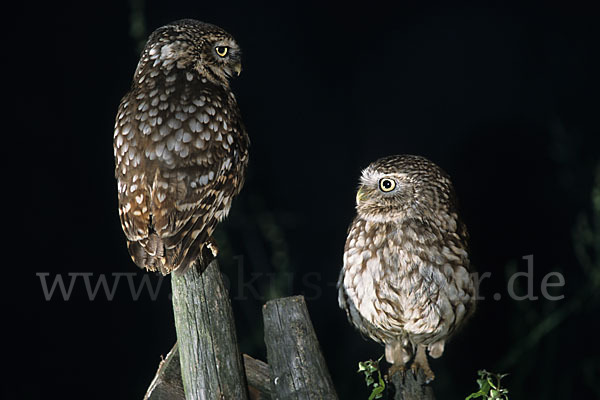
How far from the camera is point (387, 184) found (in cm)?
207

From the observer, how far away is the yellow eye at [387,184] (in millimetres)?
2070

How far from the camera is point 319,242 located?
337 centimetres

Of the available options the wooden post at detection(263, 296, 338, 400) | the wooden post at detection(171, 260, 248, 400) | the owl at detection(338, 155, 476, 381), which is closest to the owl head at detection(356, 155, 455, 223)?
the owl at detection(338, 155, 476, 381)

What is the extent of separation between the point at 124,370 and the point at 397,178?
1.81 metres

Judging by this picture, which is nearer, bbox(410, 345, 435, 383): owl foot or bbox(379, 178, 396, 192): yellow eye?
bbox(379, 178, 396, 192): yellow eye

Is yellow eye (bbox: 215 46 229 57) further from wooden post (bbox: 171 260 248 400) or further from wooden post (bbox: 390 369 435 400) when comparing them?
wooden post (bbox: 390 369 435 400)

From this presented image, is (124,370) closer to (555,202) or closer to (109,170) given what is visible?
(109,170)

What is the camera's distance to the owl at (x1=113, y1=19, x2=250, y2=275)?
80.7 inches

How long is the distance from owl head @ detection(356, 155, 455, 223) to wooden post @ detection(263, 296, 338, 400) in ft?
1.12

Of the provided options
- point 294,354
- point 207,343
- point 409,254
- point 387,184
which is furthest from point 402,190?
point 207,343

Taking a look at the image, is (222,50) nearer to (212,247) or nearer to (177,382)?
(212,247)

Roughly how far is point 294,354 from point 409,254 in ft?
1.35

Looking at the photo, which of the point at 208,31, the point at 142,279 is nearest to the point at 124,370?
the point at 142,279

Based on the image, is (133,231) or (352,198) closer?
(133,231)
